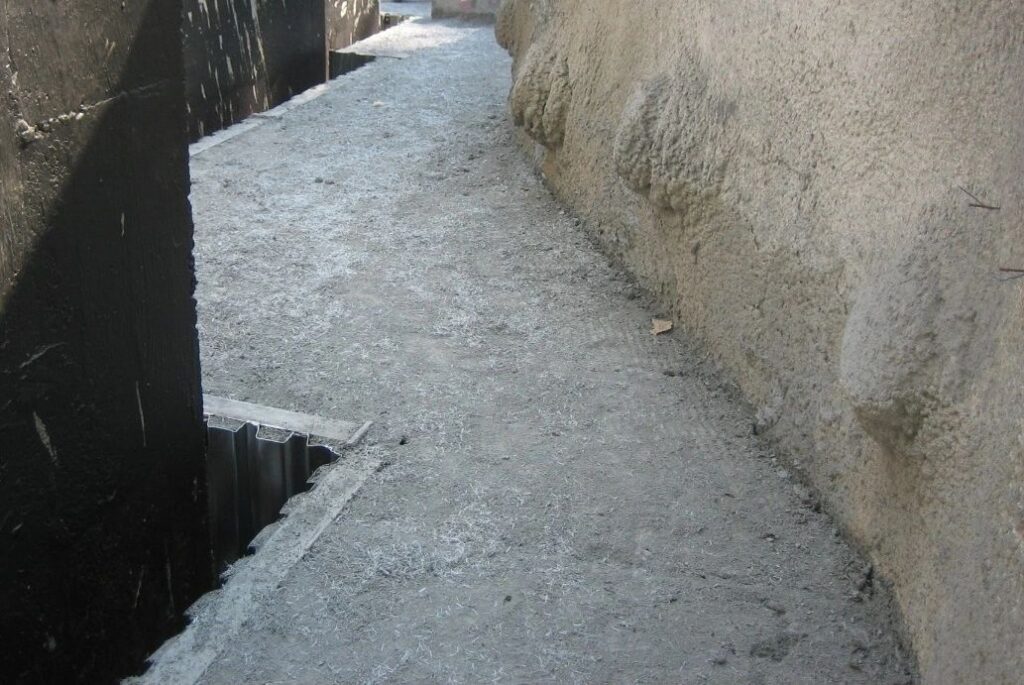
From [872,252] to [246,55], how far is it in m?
6.22

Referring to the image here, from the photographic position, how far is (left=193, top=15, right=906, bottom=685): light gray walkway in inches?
98.6

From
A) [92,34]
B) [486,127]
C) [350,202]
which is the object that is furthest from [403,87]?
[92,34]

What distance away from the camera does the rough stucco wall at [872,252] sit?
6.74ft

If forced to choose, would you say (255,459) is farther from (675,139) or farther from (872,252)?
(872,252)

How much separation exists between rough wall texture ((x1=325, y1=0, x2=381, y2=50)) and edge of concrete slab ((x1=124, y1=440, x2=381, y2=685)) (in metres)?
6.88

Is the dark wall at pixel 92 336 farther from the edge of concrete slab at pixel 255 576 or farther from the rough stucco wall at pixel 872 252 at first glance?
the rough stucco wall at pixel 872 252

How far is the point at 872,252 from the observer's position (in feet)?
8.56

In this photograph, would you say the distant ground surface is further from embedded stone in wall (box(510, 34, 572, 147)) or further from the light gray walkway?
the light gray walkway

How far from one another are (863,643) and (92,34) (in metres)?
2.20

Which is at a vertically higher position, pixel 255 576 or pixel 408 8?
pixel 408 8

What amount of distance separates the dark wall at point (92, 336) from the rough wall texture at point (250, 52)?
14.8 ft

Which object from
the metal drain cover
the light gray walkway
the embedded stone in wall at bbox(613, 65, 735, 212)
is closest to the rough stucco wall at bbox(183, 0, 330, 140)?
the light gray walkway

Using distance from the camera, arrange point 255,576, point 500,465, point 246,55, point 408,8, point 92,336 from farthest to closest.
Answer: point 408,8
point 246,55
point 500,465
point 255,576
point 92,336

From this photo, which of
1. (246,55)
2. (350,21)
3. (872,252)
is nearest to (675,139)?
(872,252)
